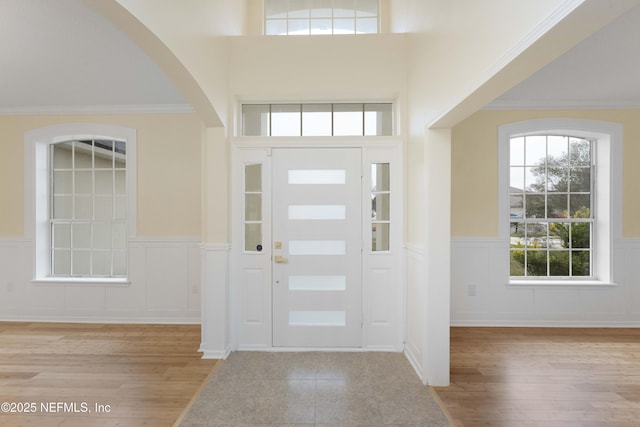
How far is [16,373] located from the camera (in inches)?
118

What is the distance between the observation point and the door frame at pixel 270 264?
3.50 metres

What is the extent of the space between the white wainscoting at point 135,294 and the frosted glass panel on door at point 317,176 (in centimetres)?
169

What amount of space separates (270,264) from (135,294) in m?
2.06

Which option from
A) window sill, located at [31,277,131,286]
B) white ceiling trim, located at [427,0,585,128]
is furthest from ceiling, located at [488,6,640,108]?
window sill, located at [31,277,131,286]

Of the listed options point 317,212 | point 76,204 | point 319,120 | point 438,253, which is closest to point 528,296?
point 438,253

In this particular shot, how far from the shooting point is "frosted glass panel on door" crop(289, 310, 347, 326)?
11.6 ft

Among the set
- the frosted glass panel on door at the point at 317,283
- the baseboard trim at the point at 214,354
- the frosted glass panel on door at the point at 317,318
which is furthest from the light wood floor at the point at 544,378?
the baseboard trim at the point at 214,354

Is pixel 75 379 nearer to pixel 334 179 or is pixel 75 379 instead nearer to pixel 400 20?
pixel 334 179

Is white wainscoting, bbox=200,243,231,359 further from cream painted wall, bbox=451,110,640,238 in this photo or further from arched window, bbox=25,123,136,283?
cream painted wall, bbox=451,110,640,238

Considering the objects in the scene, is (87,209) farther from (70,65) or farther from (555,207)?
(555,207)

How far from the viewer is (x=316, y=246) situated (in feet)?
11.7

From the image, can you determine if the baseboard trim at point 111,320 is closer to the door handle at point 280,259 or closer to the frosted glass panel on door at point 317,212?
the door handle at point 280,259

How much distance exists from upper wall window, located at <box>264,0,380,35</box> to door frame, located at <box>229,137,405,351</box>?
1.44 meters

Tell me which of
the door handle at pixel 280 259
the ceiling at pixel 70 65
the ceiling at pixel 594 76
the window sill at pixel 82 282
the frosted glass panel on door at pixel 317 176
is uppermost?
the ceiling at pixel 70 65
